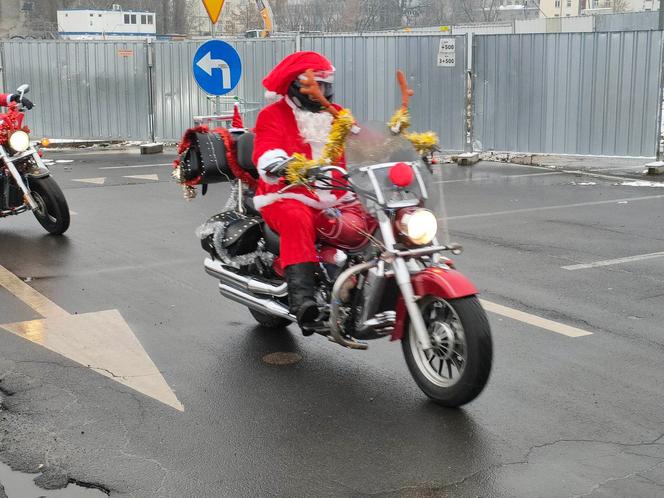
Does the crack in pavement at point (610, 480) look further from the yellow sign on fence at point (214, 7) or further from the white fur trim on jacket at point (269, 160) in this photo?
the yellow sign on fence at point (214, 7)

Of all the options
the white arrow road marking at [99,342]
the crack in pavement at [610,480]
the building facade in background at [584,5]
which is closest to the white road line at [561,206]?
the white arrow road marking at [99,342]

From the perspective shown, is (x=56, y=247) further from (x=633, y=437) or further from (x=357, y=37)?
(x=357, y=37)

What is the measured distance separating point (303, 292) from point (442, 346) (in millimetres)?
872

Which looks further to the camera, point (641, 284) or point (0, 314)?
point (641, 284)

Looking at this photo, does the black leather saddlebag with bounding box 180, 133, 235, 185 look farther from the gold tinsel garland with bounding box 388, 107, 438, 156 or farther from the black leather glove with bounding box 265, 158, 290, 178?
the gold tinsel garland with bounding box 388, 107, 438, 156

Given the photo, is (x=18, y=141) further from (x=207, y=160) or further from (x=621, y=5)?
(x=621, y=5)

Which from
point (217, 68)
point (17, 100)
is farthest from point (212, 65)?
point (17, 100)

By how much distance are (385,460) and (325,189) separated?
1597 mm

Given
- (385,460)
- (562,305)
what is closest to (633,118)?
(562,305)

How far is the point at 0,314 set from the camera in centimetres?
667

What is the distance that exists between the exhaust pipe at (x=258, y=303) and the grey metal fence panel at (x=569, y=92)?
34.4ft

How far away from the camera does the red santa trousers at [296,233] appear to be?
17.1 feet

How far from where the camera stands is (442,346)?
481 centimetres

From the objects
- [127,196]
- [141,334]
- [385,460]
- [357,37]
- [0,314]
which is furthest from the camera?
[357,37]
